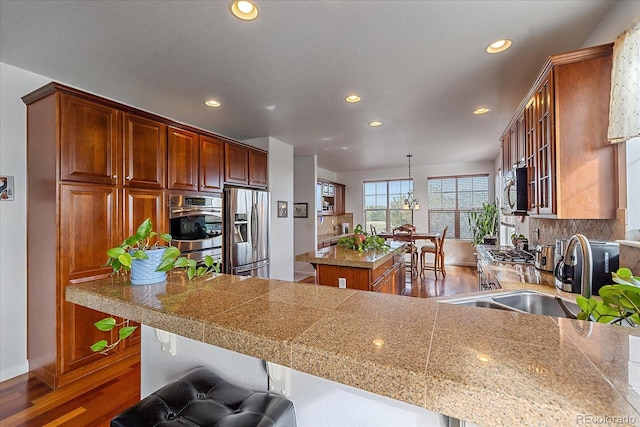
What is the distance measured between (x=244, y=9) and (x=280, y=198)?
3.19 metres

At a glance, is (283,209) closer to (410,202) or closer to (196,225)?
(196,225)

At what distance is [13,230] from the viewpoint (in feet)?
7.41

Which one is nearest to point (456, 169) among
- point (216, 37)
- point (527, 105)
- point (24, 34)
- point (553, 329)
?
point (527, 105)

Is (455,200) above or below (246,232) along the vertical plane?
above

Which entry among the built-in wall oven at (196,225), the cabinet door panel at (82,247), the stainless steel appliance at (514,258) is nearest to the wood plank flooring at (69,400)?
the cabinet door panel at (82,247)

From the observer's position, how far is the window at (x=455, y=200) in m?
6.67

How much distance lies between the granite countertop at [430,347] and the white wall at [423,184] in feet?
21.6

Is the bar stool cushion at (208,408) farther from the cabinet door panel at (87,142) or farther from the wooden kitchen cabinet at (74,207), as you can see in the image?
the cabinet door panel at (87,142)

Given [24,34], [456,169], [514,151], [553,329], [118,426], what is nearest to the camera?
[553,329]

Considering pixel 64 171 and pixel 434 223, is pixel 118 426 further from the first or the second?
pixel 434 223

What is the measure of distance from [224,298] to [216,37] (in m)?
1.83

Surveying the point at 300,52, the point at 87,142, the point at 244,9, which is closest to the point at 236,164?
the point at 87,142

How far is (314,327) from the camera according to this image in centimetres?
69

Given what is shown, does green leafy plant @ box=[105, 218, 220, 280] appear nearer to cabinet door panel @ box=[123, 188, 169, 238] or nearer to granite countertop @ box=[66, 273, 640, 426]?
granite countertop @ box=[66, 273, 640, 426]
